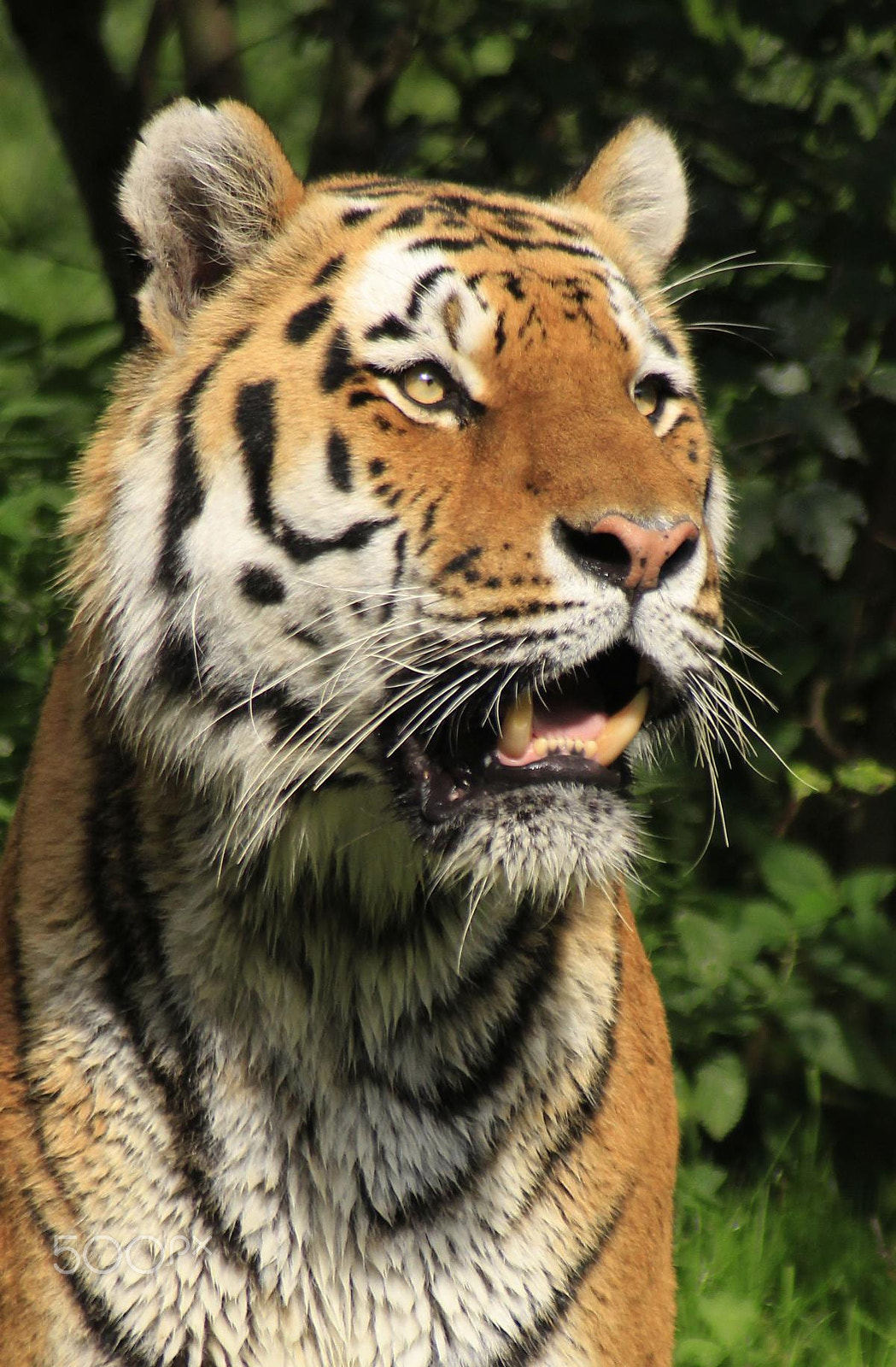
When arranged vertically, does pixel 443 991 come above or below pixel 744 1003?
above

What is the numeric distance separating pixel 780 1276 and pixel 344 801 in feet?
5.00

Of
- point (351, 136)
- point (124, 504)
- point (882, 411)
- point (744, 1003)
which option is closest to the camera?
point (124, 504)

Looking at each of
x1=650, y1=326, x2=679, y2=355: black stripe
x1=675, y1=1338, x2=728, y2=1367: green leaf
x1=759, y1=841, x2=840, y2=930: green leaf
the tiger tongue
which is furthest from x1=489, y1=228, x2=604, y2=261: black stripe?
x1=675, y1=1338, x2=728, y2=1367: green leaf

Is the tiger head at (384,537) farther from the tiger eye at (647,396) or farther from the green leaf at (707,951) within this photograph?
the green leaf at (707,951)

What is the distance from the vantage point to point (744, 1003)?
300cm

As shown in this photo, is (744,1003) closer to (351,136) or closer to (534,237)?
(534,237)

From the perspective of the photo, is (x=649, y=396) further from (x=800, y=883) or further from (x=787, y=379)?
(x=800, y=883)

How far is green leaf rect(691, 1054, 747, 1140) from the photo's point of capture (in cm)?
294

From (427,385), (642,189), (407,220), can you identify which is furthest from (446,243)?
(642,189)

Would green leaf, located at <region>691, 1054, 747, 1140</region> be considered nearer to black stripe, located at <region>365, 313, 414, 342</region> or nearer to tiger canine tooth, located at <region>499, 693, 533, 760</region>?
tiger canine tooth, located at <region>499, 693, 533, 760</region>

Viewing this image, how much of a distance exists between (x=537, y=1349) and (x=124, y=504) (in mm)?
1061

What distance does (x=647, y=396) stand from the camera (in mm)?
2051

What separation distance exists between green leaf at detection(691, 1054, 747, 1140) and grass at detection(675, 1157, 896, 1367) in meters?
0.17

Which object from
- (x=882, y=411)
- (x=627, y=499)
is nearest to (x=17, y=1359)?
(x=627, y=499)
